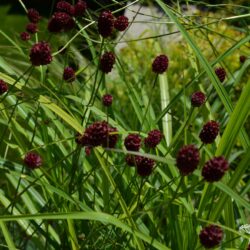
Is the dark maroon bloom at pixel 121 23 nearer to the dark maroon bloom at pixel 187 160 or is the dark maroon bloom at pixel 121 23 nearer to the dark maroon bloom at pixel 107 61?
the dark maroon bloom at pixel 107 61

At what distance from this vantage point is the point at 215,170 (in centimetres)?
101

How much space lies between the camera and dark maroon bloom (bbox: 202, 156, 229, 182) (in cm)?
101

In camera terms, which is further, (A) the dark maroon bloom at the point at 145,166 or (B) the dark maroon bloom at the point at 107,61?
(B) the dark maroon bloom at the point at 107,61

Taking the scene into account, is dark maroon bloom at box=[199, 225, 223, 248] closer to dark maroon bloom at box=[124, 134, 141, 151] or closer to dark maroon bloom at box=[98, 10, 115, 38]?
dark maroon bloom at box=[124, 134, 141, 151]

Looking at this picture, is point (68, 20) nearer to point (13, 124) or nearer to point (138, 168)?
point (13, 124)

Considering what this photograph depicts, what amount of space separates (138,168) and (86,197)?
2.16ft

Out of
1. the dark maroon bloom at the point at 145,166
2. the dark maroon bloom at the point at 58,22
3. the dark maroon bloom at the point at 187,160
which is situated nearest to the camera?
the dark maroon bloom at the point at 187,160

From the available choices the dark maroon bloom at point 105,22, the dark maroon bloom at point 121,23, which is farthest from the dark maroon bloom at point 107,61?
the dark maroon bloom at point 121,23

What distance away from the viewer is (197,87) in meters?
2.18

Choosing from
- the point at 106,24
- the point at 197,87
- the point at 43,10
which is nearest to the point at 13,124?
the point at 106,24

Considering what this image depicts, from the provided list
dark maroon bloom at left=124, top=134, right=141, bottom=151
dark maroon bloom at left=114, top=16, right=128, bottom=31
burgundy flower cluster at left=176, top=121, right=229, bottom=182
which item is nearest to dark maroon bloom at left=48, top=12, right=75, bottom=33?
dark maroon bloom at left=114, top=16, right=128, bottom=31

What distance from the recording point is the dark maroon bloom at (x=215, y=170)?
101 cm

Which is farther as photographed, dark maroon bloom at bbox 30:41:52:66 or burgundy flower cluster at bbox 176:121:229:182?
dark maroon bloom at bbox 30:41:52:66

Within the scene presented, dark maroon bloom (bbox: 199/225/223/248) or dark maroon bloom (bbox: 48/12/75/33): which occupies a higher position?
dark maroon bloom (bbox: 48/12/75/33)
